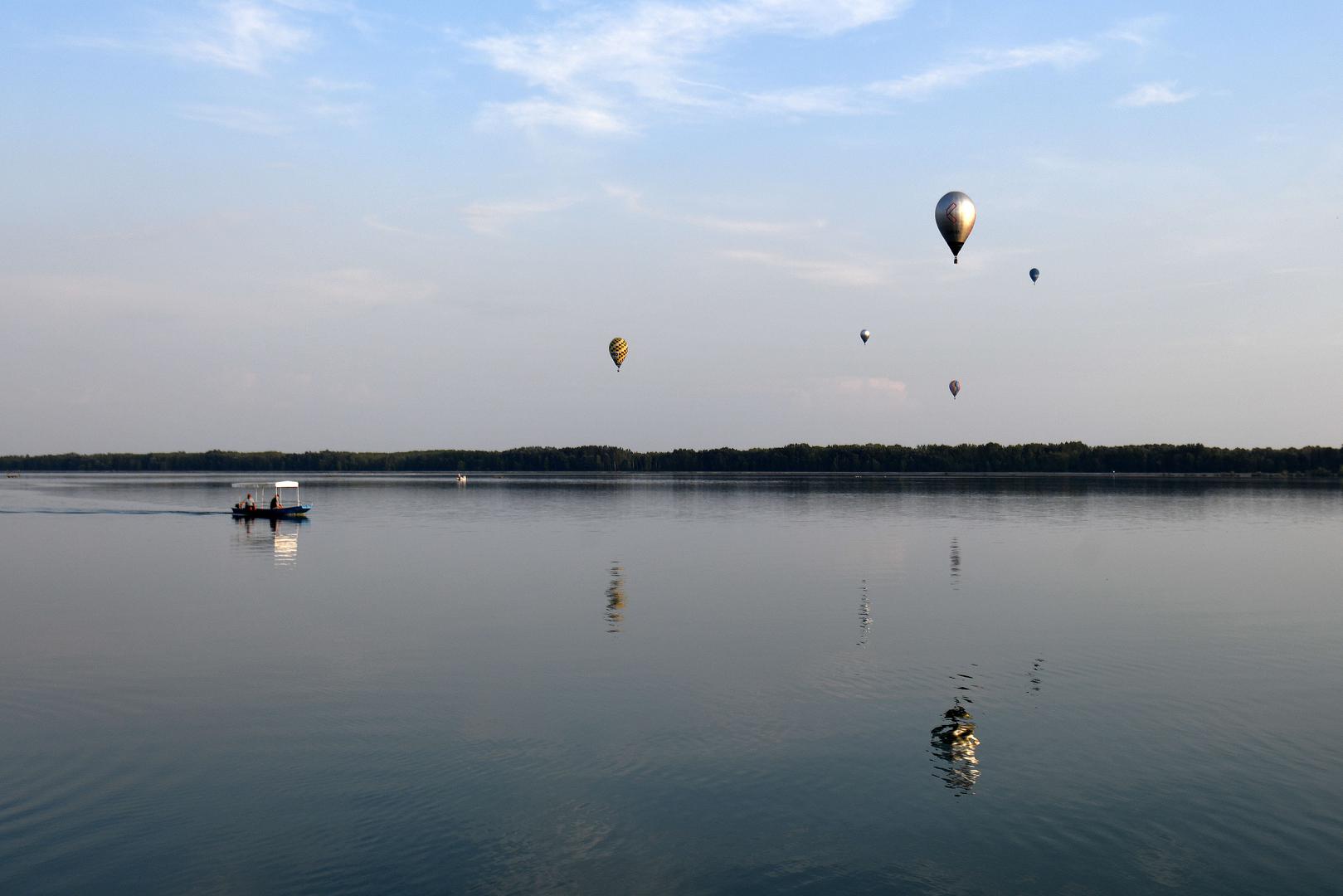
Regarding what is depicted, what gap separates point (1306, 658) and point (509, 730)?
23.8 meters

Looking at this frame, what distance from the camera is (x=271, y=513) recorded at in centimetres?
9062

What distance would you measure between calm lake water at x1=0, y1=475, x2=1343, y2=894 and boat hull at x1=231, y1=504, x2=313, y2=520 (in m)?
36.2

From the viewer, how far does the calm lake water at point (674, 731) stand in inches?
608

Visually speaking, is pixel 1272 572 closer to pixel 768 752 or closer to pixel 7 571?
pixel 768 752

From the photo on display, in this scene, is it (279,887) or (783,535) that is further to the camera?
(783,535)

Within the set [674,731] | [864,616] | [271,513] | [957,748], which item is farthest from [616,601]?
[271,513]

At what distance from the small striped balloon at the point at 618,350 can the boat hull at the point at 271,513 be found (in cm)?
3989

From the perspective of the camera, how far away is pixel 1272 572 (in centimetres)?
5366

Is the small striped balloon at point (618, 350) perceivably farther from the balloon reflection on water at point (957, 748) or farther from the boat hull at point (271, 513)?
the balloon reflection on water at point (957, 748)

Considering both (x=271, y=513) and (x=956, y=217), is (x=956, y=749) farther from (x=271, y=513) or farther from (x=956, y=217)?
(x=271, y=513)

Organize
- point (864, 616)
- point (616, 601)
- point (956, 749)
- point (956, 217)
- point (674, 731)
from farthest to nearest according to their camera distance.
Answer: point (956, 217) < point (616, 601) < point (864, 616) < point (674, 731) < point (956, 749)

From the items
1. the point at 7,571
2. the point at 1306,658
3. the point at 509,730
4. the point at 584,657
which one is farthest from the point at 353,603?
the point at 1306,658

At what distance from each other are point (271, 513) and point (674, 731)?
7677 centimetres

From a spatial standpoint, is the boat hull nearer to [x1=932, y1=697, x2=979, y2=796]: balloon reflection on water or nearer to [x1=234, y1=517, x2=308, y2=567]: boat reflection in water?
[x1=234, y1=517, x2=308, y2=567]: boat reflection in water
